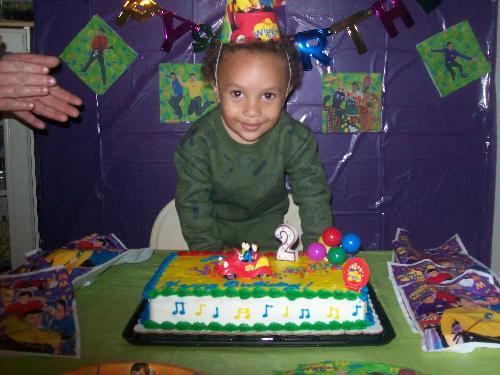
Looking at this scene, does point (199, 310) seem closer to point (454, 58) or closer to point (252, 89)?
point (252, 89)

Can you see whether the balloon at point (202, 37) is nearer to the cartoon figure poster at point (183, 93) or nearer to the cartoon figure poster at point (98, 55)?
the cartoon figure poster at point (183, 93)

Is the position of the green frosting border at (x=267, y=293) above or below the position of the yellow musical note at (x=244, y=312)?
above

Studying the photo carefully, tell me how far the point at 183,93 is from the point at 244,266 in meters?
1.54

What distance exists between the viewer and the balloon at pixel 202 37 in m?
2.23

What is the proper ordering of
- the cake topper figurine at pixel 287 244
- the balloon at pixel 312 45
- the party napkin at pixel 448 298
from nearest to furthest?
1. the party napkin at pixel 448 298
2. the cake topper figurine at pixel 287 244
3. the balloon at pixel 312 45

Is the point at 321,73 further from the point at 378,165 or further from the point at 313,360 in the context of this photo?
the point at 313,360

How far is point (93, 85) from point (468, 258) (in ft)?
6.11

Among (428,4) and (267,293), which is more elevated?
(428,4)

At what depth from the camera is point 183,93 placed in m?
2.29

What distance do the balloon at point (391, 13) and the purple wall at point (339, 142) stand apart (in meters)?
0.04

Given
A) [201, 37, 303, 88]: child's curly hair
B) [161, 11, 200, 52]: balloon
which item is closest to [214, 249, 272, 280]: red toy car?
[201, 37, 303, 88]: child's curly hair

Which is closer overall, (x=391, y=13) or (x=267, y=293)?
(x=267, y=293)

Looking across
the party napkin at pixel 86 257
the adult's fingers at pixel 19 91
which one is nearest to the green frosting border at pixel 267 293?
the party napkin at pixel 86 257

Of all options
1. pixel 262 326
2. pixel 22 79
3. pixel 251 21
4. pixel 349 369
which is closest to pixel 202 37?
pixel 251 21
